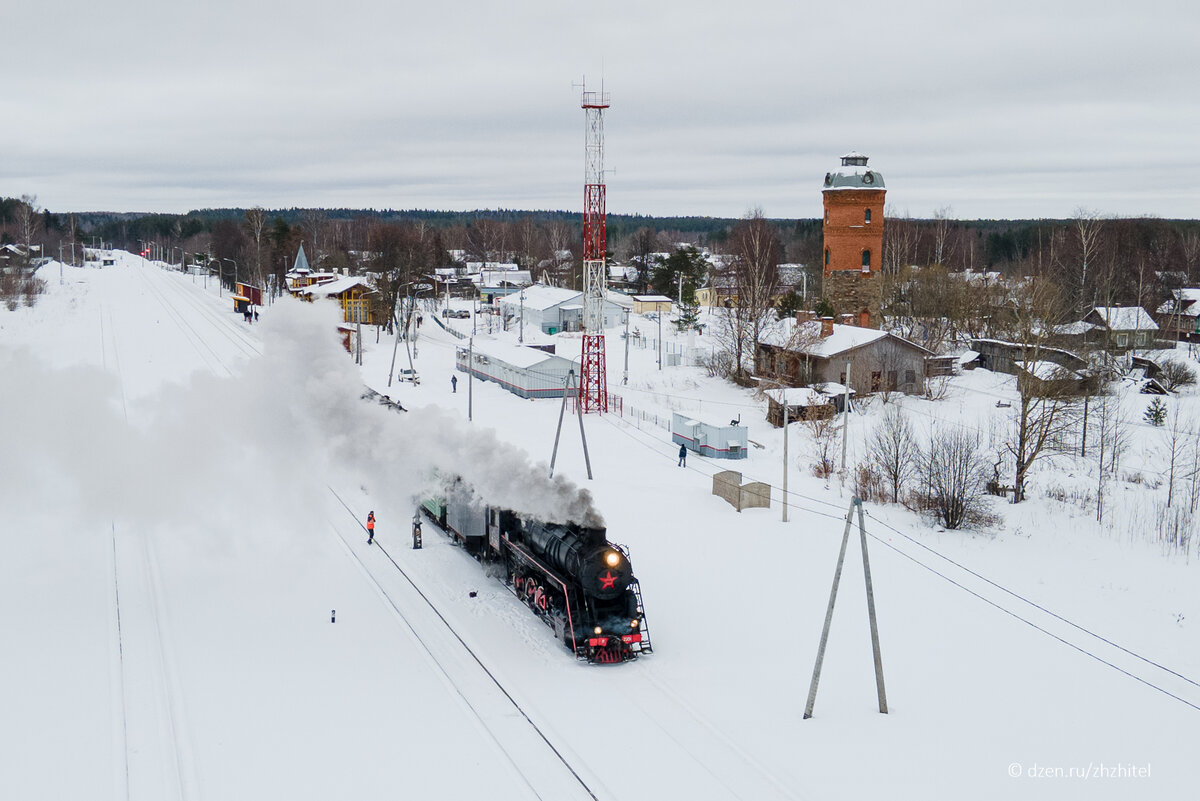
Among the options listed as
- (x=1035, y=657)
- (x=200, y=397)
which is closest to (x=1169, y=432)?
(x=1035, y=657)

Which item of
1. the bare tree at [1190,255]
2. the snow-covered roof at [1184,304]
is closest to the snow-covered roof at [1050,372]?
the snow-covered roof at [1184,304]

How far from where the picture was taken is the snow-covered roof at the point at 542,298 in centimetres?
9294

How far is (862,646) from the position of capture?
22.1 m

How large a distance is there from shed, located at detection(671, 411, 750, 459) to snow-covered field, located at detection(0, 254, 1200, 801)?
6114 mm

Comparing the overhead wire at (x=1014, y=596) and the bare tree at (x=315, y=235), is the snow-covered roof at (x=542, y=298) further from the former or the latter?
the overhead wire at (x=1014, y=596)

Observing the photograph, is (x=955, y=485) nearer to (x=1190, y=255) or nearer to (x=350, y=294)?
(x=350, y=294)

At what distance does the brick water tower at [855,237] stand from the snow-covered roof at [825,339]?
1087 cm

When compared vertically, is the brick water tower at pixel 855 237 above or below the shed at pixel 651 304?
above

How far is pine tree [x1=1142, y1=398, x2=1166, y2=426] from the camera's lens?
4984 centimetres

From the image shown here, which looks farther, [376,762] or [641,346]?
[641,346]

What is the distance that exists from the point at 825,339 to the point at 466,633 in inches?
1590

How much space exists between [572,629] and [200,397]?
13.9 meters

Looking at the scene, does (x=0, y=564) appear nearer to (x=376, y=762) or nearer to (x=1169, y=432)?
(x=376, y=762)

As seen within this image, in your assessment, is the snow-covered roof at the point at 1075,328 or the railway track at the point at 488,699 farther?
the snow-covered roof at the point at 1075,328
